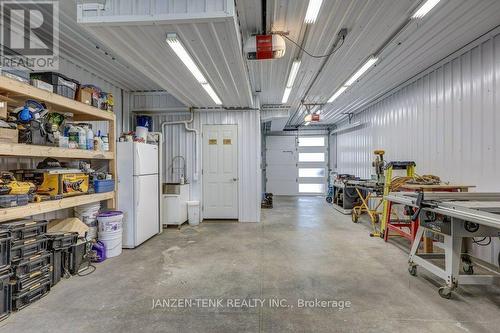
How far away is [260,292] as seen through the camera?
8.82ft

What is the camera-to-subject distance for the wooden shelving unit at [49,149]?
2471 millimetres

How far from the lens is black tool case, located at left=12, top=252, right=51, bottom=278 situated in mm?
2436

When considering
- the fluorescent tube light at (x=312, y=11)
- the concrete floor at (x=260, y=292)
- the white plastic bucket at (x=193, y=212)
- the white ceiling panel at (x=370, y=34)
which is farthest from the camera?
the white plastic bucket at (x=193, y=212)

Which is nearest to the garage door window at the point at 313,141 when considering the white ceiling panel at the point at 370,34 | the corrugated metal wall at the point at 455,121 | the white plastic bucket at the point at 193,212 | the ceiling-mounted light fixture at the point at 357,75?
the ceiling-mounted light fixture at the point at 357,75

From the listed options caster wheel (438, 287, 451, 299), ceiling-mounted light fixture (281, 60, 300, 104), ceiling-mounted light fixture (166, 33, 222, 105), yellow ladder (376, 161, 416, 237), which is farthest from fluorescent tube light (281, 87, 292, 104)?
caster wheel (438, 287, 451, 299)

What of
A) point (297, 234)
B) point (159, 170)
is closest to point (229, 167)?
point (159, 170)

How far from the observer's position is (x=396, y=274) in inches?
124

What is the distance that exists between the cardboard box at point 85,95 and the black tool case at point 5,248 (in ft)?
6.33

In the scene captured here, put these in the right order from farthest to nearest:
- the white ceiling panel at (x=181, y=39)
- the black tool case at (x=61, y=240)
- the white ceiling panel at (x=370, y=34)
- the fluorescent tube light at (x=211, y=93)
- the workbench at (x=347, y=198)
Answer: the workbench at (x=347, y=198), the fluorescent tube light at (x=211, y=93), the black tool case at (x=61, y=240), the white ceiling panel at (x=370, y=34), the white ceiling panel at (x=181, y=39)

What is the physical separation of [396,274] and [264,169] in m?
7.86

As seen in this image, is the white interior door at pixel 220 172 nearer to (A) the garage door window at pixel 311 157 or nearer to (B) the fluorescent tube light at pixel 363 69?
(B) the fluorescent tube light at pixel 363 69

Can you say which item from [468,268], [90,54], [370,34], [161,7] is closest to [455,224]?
[468,268]

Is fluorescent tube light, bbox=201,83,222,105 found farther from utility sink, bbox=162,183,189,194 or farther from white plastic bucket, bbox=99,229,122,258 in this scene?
white plastic bucket, bbox=99,229,122,258

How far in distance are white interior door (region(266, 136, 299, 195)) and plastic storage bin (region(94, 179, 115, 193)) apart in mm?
7506
